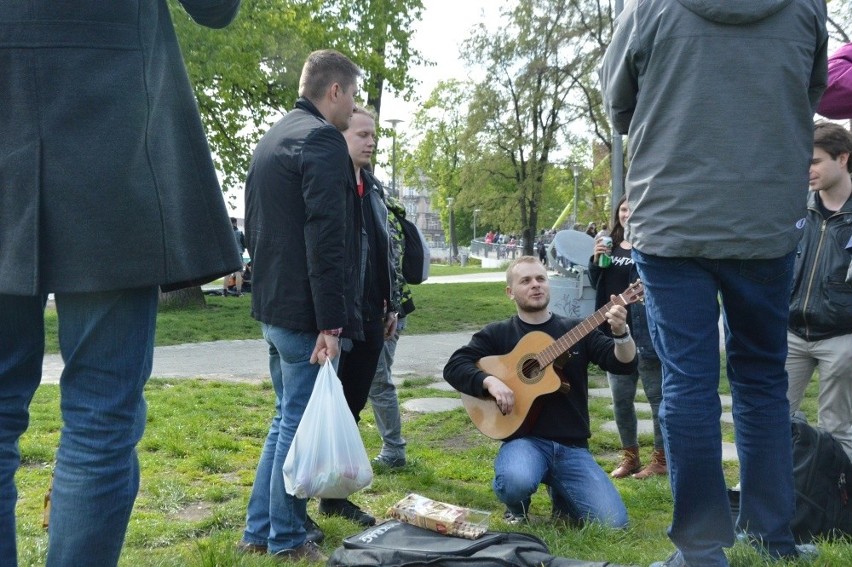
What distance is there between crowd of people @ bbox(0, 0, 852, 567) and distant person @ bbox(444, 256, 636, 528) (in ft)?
0.05

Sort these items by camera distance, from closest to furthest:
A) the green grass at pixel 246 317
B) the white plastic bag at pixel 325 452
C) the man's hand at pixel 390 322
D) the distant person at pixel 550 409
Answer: the white plastic bag at pixel 325 452
the distant person at pixel 550 409
the man's hand at pixel 390 322
the green grass at pixel 246 317

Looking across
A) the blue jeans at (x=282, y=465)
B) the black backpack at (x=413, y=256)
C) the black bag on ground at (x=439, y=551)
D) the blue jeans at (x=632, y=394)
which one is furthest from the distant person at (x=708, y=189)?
the blue jeans at (x=632, y=394)

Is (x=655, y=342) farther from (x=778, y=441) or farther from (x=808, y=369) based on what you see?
(x=808, y=369)

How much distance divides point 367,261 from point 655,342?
2.12 meters

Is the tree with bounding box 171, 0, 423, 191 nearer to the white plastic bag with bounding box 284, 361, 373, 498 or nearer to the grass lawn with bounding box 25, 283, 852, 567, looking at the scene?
the grass lawn with bounding box 25, 283, 852, 567

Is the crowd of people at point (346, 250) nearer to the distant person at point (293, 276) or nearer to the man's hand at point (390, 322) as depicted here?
the distant person at point (293, 276)

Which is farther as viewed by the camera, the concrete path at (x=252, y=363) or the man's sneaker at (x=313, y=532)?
the concrete path at (x=252, y=363)

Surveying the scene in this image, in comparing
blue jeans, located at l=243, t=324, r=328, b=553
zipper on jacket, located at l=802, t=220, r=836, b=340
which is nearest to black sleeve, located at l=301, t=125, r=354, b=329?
blue jeans, located at l=243, t=324, r=328, b=553

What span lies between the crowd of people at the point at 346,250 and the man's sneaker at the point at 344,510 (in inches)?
0.5

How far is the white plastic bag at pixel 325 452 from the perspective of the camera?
11.5 feet

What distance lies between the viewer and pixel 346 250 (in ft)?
12.9

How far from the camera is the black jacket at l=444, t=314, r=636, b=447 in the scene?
4.76 m

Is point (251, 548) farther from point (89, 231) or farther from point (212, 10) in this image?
point (212, 10)

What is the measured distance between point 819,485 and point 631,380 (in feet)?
6.50
